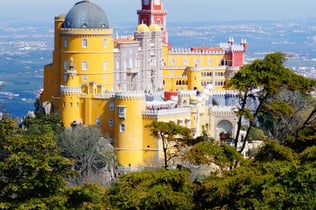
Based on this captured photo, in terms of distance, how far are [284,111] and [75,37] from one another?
115ft

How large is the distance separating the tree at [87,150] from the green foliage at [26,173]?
75.2 feet

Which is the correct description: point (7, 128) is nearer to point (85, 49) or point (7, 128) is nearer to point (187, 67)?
Result: point (85, 49)

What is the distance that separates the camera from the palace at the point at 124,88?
2383 inches

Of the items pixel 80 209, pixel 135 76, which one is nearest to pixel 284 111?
pixel 80 209

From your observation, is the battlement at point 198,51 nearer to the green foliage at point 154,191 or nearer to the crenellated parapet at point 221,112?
the crenellated parapet at point 221,112

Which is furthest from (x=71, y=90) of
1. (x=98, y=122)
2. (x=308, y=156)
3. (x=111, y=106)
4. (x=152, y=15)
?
(x=308, y=156)

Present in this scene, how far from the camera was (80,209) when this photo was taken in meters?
31.1

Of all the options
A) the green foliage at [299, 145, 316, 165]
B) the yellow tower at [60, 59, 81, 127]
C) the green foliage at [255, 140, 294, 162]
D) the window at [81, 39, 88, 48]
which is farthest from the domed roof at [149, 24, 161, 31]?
the green foliage at [299, 145, 316, 165]

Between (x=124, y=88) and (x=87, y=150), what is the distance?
43.5 ft

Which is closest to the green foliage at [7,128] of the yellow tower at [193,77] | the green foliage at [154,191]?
the green foliage at [154,191]

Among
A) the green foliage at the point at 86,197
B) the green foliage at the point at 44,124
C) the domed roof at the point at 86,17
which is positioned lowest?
the green foliage at the point at 86,197

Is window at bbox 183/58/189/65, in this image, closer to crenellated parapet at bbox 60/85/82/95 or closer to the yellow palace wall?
the yellow palace wall

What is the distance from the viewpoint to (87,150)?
5741cm

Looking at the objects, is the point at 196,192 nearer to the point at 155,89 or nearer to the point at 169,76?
the point at 155,89
